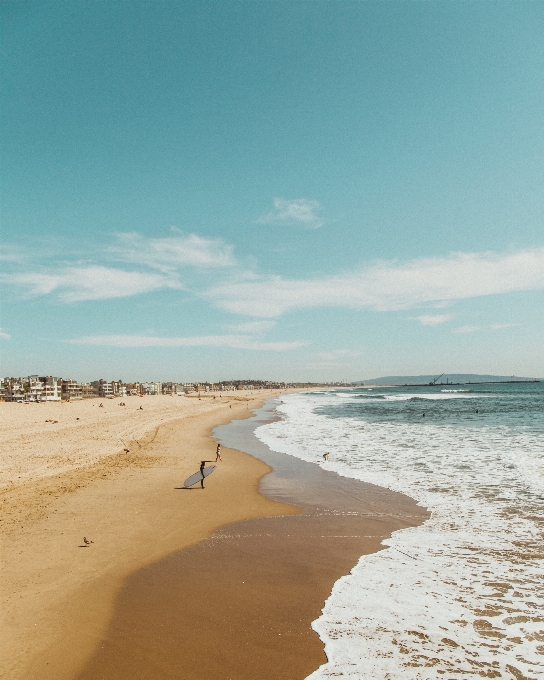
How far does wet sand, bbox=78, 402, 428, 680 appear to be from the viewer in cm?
535

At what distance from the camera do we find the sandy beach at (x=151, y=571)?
5.51 meters

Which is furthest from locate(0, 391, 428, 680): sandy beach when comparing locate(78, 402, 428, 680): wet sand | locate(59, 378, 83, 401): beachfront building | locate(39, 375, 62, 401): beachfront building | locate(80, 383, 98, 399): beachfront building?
locate(80, 383, 98, 399): beachfront building

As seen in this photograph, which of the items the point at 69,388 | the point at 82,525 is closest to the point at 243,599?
the point at 82,525

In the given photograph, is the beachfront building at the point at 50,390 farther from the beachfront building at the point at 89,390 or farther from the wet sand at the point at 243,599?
the wet sand at the point at 243,599

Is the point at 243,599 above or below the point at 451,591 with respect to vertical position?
above

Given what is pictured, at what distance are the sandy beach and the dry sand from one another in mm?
28

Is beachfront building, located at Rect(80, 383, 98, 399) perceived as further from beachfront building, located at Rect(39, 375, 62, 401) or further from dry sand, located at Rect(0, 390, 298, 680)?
dry sand, located at Rect(0, 390, 298, 680)

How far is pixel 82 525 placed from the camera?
1012cm

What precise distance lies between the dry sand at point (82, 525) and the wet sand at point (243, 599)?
1.52 feet

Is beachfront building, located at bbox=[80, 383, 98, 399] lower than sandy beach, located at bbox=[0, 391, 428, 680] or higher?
lower

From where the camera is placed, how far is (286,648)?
18.5 feet

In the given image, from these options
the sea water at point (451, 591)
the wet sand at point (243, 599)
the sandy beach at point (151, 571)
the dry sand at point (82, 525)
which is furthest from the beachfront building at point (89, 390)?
the wet sand at point (243, 599)

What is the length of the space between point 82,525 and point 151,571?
322 cm

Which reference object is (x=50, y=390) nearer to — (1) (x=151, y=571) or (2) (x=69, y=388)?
(2) (x=69, y=388)
